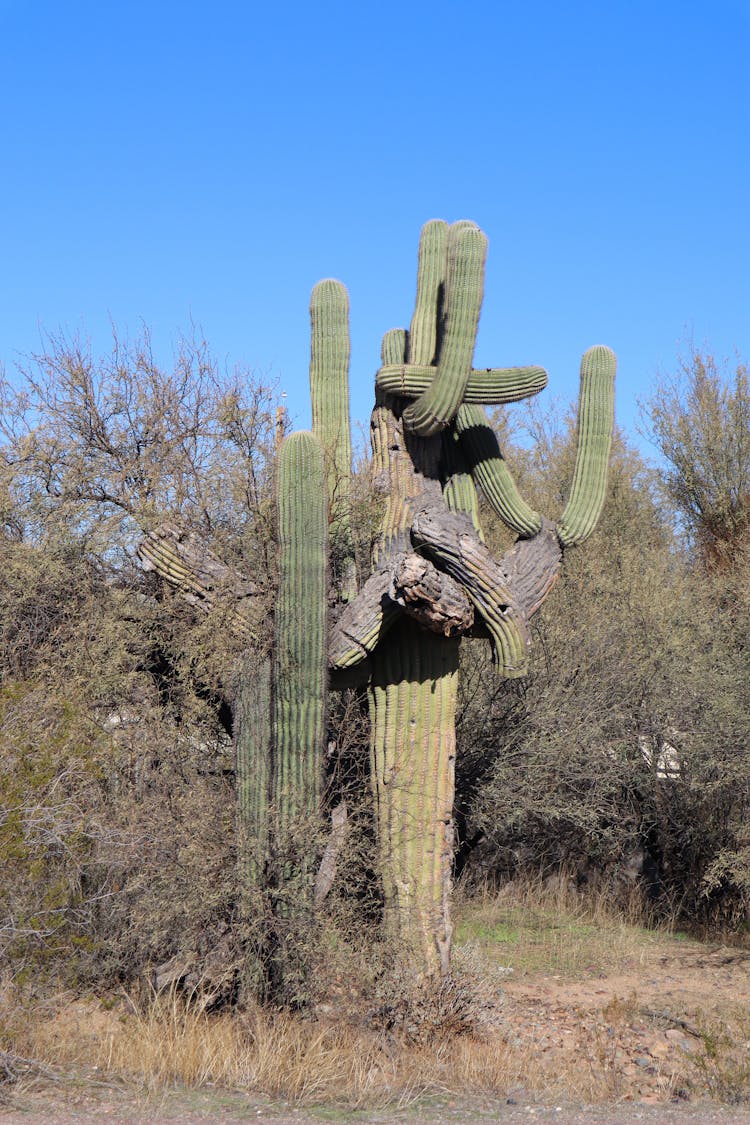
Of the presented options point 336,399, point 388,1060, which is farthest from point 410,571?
point 388,1060

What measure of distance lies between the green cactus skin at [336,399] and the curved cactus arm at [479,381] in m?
0.53

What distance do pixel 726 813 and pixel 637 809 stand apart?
3.63 feet

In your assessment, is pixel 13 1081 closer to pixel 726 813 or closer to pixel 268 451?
pixel 268 451

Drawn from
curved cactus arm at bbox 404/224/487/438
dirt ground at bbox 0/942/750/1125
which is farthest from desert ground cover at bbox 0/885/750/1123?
curved cactus arm at bbox 404/224/487/438

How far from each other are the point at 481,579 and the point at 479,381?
1479 mm

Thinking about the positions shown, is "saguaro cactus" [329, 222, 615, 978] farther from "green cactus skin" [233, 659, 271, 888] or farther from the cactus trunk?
"green cactus skin" [233, 659, 271, 888]

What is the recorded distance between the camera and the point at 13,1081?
6027 mm

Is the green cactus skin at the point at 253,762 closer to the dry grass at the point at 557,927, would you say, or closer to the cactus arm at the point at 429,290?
the cactus arm at the point at 429,290

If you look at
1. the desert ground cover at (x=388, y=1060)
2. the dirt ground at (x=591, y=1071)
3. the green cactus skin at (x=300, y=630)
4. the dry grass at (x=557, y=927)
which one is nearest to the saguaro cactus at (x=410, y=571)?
the green cactus skin at (x=300, y=630)

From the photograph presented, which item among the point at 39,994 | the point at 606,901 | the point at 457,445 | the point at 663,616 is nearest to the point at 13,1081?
the point at 39,994

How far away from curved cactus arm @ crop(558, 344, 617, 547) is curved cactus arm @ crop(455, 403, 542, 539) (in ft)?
0.96

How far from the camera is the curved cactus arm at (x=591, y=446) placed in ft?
28.1

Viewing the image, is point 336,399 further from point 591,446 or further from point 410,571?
point 591,446

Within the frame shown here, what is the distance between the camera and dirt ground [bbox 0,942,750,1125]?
5.86m
